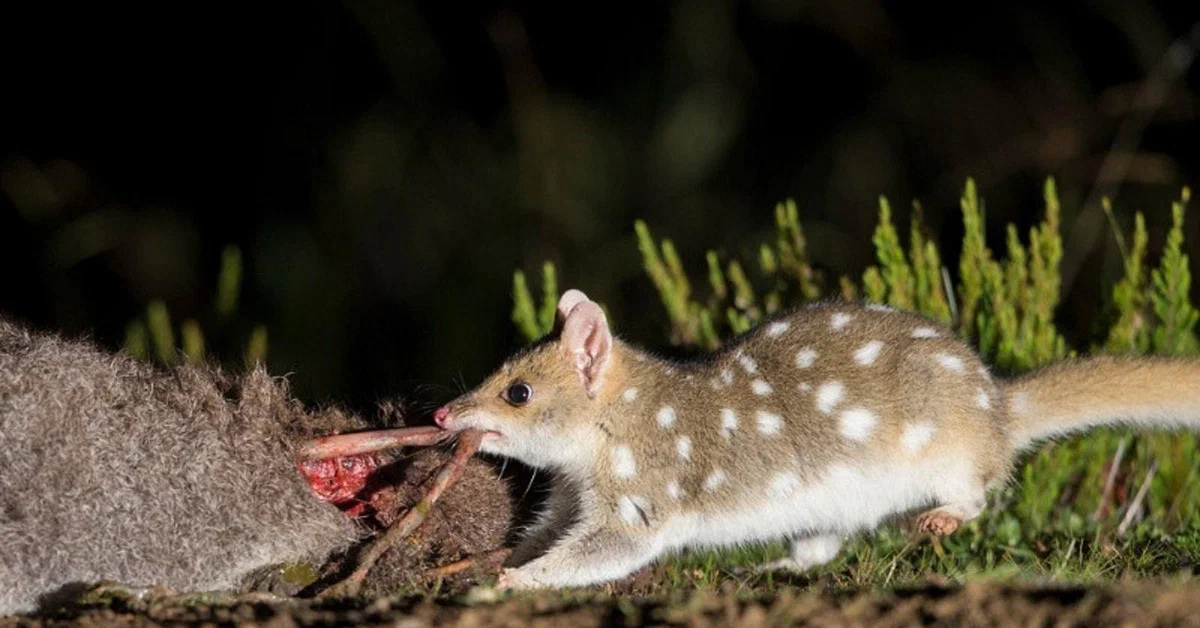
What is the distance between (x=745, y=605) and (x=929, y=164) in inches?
308

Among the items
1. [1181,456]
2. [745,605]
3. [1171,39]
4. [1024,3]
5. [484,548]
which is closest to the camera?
[745,605]

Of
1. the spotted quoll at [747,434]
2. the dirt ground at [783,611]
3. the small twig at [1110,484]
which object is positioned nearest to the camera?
the dirt ground at [783,611]

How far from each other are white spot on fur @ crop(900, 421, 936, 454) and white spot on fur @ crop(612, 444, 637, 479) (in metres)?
0.85

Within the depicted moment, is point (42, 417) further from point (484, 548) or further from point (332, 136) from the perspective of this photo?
point (332, 136)

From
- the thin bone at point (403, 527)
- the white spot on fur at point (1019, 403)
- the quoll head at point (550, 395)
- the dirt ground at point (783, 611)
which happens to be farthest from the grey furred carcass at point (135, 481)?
the white spot on fur at point (1019, 403)

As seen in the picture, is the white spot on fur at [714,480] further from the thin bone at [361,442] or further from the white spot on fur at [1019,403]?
the white spot on fur at [1019,403]

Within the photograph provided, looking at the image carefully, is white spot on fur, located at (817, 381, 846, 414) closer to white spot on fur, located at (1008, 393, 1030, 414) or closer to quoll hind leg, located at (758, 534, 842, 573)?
quoll hind leg, located at (758, 534, 842, 573)

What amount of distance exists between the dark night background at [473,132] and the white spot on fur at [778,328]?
16.0ft

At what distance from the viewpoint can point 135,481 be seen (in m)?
4.12

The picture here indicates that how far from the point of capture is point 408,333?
10.3 meters

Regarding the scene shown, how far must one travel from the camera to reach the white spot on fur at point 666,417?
512cm

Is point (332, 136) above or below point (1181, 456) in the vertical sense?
above

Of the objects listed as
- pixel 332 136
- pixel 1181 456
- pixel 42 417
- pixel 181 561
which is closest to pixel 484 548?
pixel 181 561

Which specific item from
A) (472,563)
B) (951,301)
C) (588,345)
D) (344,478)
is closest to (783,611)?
(472,563)
